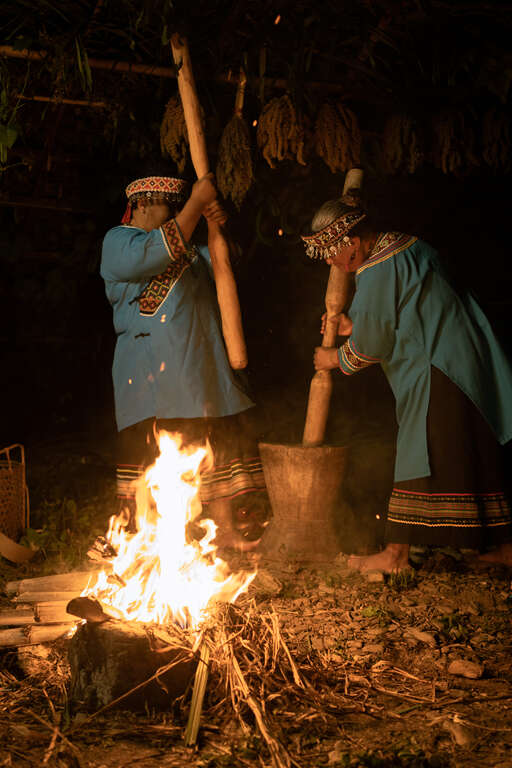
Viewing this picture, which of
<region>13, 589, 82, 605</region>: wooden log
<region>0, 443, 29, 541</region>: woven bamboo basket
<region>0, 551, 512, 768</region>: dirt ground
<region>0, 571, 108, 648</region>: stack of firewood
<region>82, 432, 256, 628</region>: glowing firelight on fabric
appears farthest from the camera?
<region>0, 443, 29, 541</region>: woven bamboo basket

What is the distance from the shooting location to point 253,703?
8.41 feet

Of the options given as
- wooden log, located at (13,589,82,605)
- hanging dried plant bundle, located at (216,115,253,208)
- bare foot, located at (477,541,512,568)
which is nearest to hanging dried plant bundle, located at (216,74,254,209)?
hanging dried plant bundle, located at (216,115,253,208)

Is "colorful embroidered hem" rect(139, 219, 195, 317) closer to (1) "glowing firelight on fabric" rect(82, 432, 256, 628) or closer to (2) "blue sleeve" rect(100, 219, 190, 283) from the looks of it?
(2) "blue sleeve" rect(100, 219, 190, 283)

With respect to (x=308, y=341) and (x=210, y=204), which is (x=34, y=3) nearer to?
(x=210, y=204)

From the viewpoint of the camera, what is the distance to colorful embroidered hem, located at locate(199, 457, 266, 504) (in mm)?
4453

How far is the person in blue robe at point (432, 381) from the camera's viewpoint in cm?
395

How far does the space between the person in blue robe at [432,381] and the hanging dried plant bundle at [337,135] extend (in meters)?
0.40

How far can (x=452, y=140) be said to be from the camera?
4.52 metres

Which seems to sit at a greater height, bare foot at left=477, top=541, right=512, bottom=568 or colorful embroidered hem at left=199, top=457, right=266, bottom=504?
colorful embroidered hem at left=199, top=457, right=266, bottom=504

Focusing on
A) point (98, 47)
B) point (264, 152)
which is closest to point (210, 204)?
point (264, 152)

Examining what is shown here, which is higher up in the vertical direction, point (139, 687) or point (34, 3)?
point (34, 3)

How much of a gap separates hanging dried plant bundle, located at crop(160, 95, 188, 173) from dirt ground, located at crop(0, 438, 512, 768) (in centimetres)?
255

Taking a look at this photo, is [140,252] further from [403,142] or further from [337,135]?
[403,142]

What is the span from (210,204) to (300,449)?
1489 mm
